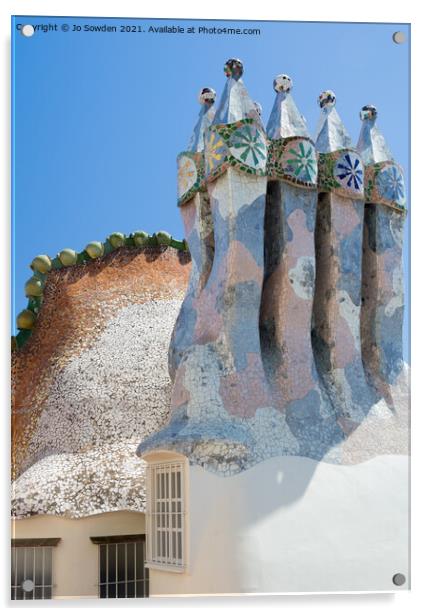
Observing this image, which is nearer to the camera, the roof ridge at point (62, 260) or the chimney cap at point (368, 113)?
the chimney cap at point (368, 113)

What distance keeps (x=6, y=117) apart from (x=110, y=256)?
6.55m

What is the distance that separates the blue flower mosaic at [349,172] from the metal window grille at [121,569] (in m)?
4.70

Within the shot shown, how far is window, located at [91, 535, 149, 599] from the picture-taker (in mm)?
9961

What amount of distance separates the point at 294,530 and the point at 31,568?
2542mm

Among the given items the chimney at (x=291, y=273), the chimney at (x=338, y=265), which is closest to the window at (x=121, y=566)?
the chimney at (x=291, y=273)

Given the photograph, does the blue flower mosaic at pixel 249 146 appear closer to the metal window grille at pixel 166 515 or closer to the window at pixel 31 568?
the metal window grille at pixel 166 515

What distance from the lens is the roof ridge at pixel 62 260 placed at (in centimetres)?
1350

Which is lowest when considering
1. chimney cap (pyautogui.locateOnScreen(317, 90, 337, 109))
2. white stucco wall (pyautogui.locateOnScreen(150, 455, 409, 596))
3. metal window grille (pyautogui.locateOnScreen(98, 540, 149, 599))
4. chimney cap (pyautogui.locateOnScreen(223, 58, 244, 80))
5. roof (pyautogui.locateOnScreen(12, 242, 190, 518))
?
metal window grille (pyautogui.locateOnScreen(98, 540, 149, 599))

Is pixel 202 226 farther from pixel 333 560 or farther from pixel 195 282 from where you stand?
pixel 333 560

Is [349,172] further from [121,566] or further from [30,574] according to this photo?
[30,574]

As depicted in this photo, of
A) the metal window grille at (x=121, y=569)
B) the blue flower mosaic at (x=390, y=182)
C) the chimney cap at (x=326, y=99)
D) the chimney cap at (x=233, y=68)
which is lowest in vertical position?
the metal window grille at (x=121, y=569)

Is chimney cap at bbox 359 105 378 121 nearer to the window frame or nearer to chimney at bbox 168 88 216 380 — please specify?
chimney at bbox 168 88 216 380

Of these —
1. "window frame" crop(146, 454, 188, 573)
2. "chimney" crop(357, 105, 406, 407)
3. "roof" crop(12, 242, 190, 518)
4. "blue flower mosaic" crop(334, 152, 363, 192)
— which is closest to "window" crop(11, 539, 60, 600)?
"roof" crop(12, 242, 190, 518)

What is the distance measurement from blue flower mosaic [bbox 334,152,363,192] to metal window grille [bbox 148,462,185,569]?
143 inches
